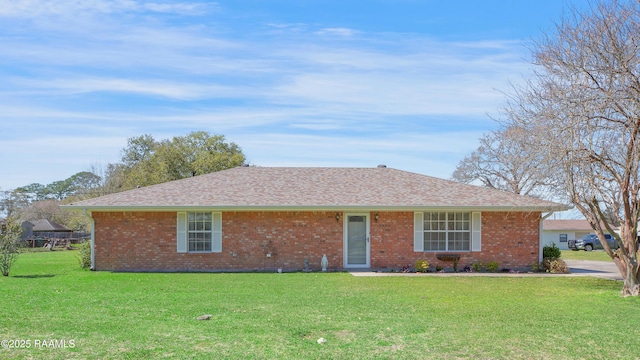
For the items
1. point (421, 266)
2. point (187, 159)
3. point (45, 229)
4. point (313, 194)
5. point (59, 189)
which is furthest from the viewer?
point (59, 189)

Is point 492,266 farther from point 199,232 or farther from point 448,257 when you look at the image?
point 199,232

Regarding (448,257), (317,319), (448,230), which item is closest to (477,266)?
(448,257)

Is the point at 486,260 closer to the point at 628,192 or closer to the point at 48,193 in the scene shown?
the point at 628,192

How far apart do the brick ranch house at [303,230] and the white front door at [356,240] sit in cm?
3

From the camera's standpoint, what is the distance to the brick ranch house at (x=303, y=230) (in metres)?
20.9

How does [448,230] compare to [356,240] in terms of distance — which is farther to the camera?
[448,230]

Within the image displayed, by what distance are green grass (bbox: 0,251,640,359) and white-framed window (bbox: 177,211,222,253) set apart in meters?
3.86

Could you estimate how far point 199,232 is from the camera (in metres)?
21.1

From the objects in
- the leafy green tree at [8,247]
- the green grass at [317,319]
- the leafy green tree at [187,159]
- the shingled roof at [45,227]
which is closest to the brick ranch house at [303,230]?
the leafy green tree at [8,247]

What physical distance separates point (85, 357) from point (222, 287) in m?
7.85

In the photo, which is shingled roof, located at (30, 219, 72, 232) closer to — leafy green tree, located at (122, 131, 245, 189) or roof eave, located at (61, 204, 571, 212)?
leafy green tree, located at (122, 131, 245, 189)

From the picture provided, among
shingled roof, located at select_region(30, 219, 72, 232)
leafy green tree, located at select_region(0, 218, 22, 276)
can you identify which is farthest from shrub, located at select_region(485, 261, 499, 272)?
shingled roof, located at select_region(30, 219, 72, 232)

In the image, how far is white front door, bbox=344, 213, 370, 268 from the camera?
21359 millimetres

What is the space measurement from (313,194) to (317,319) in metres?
11.5
